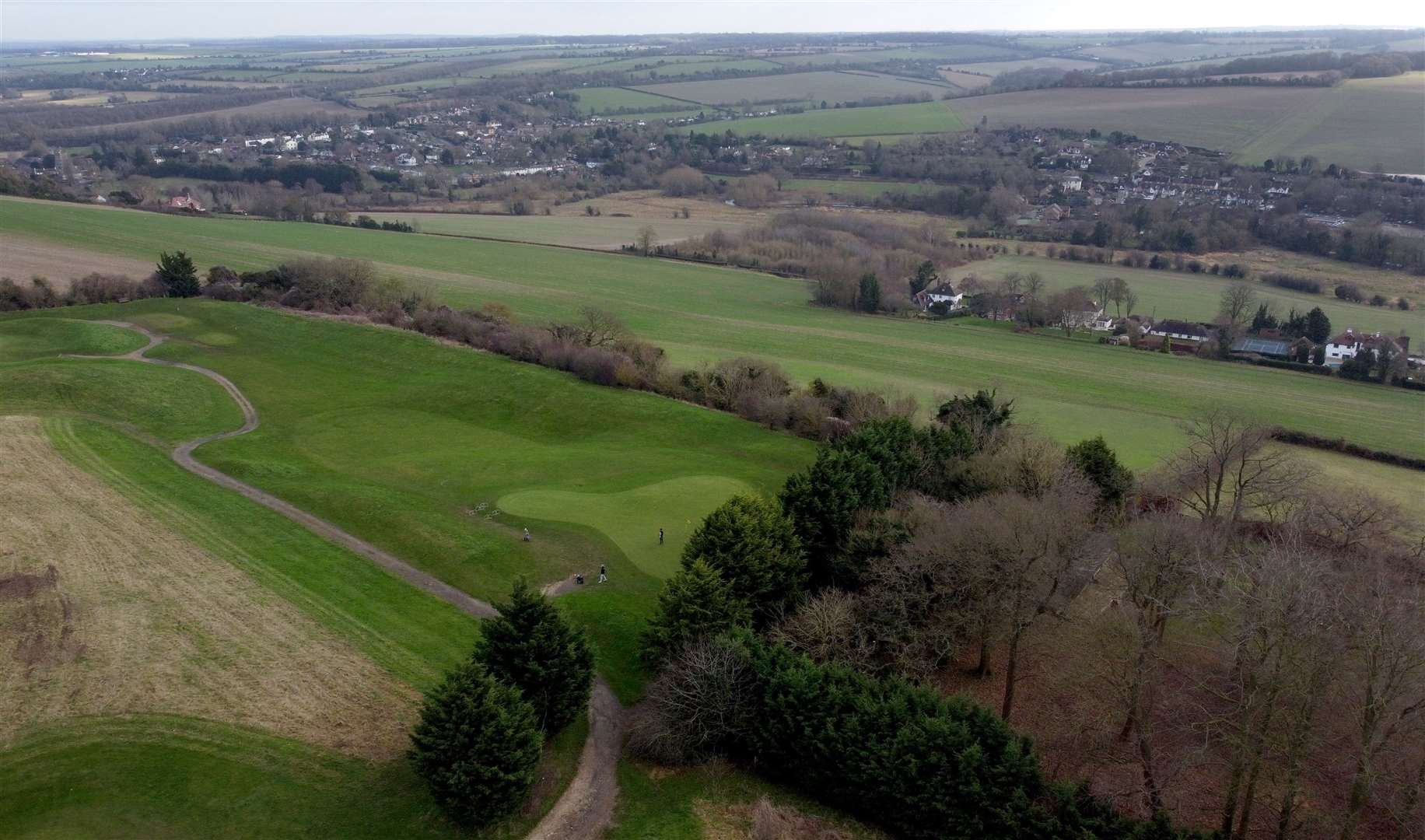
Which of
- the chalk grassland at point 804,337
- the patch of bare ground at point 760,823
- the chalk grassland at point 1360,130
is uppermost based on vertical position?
the chalk grassland at point 1360,130

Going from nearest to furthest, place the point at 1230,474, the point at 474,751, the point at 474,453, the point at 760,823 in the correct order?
the point at 474,751 → the point at 760,823 → the point at 1230,474 → the point at 474,453

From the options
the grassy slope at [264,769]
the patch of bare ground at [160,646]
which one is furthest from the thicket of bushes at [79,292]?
the grassy slope at [264,769]

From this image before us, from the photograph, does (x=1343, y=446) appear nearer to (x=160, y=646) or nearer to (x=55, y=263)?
(x=160, y=646)

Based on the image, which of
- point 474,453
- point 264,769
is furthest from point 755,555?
point 474,453

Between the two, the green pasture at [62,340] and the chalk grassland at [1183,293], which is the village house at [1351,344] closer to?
the chalk grassland at [1183,293]

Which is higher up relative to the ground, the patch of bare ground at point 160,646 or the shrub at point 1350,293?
the shrub at point 1350,293

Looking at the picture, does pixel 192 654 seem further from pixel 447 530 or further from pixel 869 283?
pixel 869 283

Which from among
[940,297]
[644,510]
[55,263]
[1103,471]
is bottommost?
[644,510]
